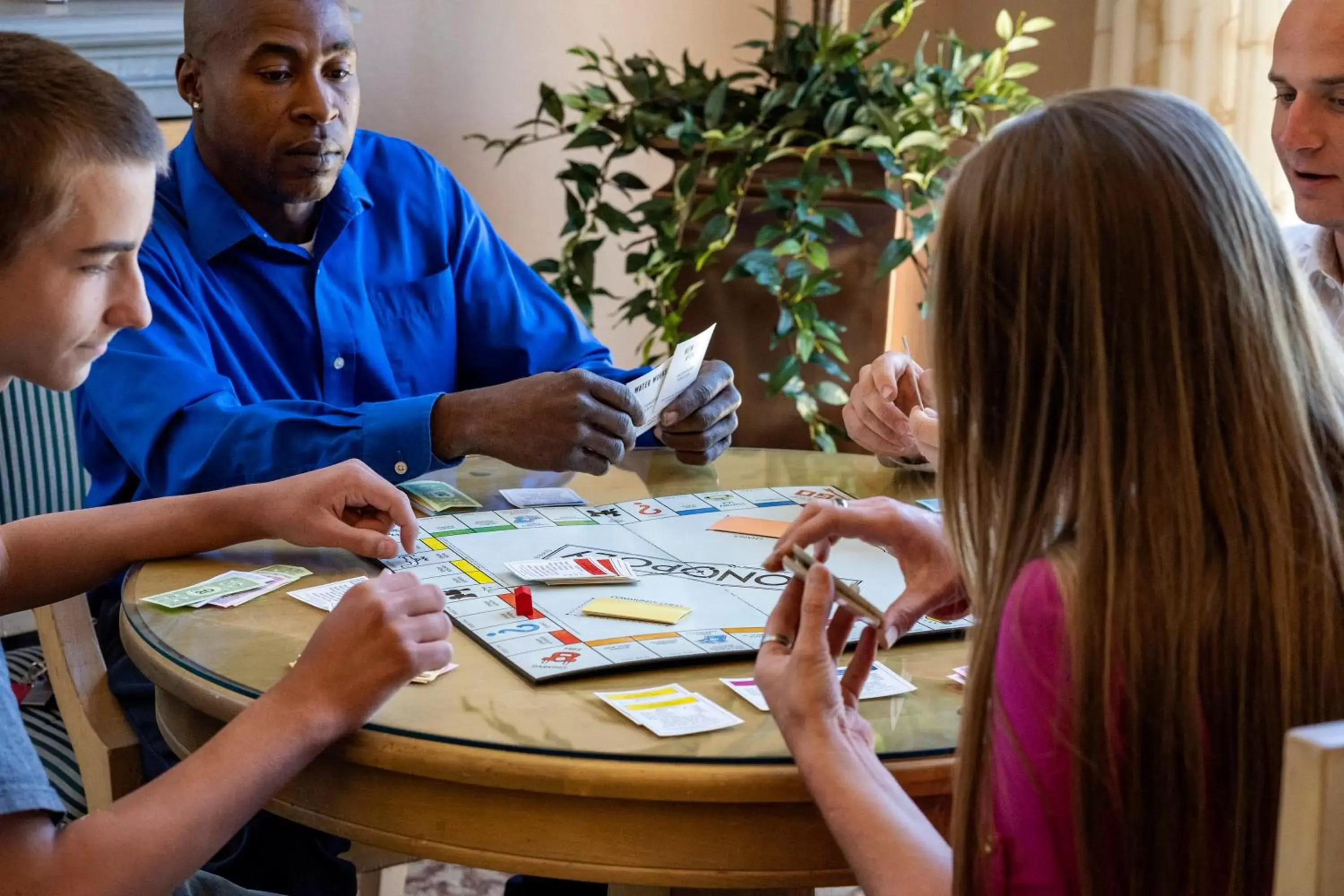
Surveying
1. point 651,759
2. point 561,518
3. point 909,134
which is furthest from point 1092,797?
point 909,134

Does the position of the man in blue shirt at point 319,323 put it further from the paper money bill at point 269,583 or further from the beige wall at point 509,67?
the beige wall at point 509,67

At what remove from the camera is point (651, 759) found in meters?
1.04

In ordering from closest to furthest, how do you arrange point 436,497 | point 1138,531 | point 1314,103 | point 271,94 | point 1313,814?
point 1313,814
point 1138,531
point 436,497
point 1314,103
point 271,94

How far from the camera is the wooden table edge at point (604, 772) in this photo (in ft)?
3.37

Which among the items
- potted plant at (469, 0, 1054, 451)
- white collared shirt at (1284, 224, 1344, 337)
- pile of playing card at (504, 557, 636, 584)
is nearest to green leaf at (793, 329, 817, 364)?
potted plant at (469, 0, 1054, 451)

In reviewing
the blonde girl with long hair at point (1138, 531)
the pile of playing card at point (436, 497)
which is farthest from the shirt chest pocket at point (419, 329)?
the blonde girl with long hair at point (1138, 531)

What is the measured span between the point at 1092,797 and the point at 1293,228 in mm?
1482

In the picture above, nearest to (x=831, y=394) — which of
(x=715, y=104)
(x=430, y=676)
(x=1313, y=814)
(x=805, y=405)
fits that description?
(x=805, y=405)

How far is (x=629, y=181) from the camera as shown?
3.00 m

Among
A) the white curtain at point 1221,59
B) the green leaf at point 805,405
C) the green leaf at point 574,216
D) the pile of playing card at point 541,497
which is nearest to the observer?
the pile of playing card at point 541,497

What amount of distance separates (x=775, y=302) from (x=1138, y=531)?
2.07m

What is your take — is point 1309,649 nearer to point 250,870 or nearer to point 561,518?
point 561,518

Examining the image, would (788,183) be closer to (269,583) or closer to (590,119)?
(590,119)

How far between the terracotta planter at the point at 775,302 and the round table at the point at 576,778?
1798mm
